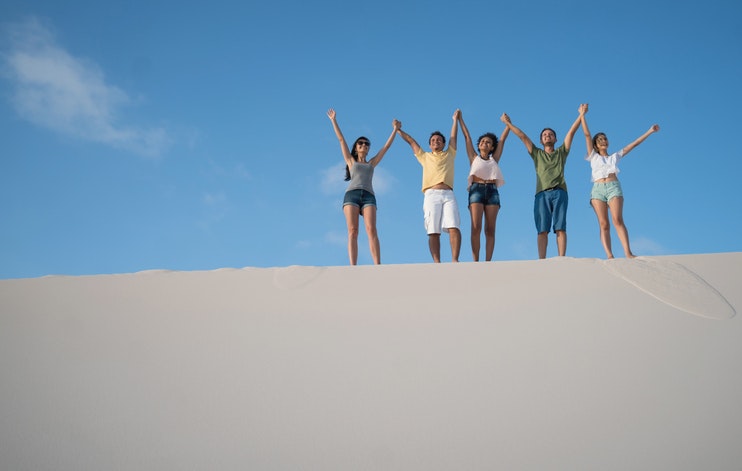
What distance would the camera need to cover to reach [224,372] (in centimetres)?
323

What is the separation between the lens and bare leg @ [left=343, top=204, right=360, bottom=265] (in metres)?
5.57

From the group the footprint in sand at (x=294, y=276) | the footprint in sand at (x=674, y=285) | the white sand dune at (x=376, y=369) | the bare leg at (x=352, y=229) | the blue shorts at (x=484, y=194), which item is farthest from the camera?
the blue shorts at (x=484, y=194)

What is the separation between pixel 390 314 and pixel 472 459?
1262 mm

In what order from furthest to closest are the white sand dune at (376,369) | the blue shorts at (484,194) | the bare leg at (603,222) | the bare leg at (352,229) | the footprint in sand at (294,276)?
the blue shorts at (484,194)
the bare leg at (603,222)
the bare leg at (352,229)
the footprint in sand at (294,276)
the white sand dune at (376,369)

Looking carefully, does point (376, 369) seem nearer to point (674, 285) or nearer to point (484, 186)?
point (674, 285)

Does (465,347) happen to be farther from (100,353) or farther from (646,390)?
(100,353)

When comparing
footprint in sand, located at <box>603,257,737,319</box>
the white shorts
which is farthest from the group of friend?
footprint in sand, located at <box>603,257,737,319</box>

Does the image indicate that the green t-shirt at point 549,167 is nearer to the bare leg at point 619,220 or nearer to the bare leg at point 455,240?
the bare leg at point 619,220

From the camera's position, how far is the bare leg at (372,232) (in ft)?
18.5

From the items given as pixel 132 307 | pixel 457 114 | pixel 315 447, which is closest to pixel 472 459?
pixel 315 447

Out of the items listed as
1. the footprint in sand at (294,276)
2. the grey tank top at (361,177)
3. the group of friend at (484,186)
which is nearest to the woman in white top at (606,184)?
the group of friend at (484,186)

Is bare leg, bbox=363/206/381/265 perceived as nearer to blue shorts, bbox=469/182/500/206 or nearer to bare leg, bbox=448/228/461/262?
bare leg, bbox=448/228/461/262

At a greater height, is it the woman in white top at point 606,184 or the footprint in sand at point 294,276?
the woman in white top at point 606,184

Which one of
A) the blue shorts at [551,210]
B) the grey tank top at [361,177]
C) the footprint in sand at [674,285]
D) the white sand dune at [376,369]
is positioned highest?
the grey tank top at [361,177]
